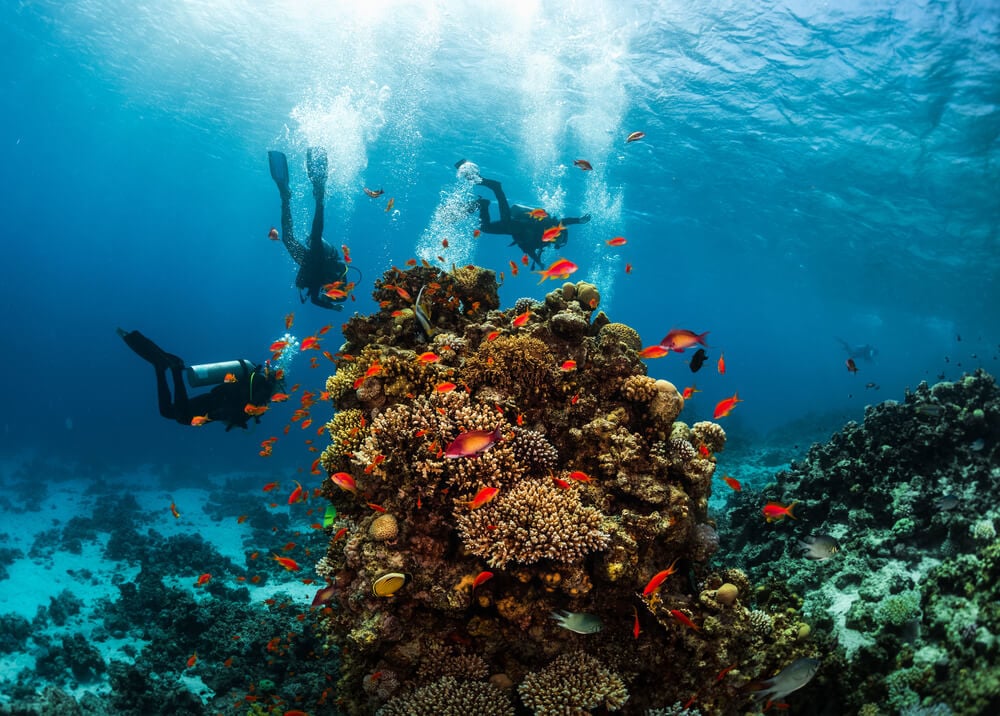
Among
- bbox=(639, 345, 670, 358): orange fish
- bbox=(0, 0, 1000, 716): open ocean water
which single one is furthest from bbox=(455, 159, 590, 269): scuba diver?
bbox=(639, 345, 670, 358): orange fish

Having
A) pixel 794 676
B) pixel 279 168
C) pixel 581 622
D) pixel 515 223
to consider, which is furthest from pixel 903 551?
pixel 279 168

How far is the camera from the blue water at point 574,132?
65.7ft

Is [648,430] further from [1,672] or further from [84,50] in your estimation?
[84,50]

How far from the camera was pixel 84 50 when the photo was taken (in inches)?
1166

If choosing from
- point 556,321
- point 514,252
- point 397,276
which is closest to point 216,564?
point 397,276

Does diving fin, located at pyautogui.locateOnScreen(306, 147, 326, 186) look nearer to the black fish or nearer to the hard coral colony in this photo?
the hard coral colony

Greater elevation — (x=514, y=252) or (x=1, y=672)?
(x=514, y=252)

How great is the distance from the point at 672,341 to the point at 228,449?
133 ft

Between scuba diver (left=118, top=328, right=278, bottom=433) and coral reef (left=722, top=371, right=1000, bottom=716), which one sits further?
scuba diver (left=118, top=328, right=278, bottom=433)

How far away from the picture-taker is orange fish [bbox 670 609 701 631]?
170 inches

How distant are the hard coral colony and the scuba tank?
6127mm

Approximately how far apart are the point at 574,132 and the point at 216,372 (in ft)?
85.2

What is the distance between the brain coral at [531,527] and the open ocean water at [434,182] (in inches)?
26.1

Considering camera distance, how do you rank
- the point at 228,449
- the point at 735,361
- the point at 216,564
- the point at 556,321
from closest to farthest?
the point at 556,321 → the point at 216,564 → the point at 228,449 → the point at 735,361
